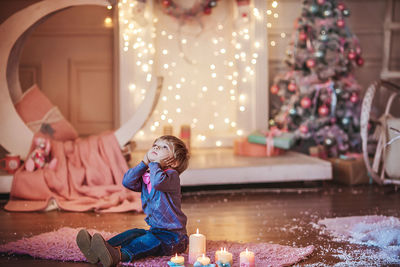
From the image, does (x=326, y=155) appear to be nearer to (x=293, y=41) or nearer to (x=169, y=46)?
(x=293, y=41)

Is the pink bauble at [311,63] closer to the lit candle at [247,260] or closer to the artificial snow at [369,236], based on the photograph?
the artificial snow at [369,236]

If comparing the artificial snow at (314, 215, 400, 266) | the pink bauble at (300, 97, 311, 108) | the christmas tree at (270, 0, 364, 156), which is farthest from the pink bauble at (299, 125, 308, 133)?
the artificial snow at (314, 215, 400, 266)

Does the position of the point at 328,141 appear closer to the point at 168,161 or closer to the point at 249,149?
the point at 249,149

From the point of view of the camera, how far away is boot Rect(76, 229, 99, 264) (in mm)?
2053

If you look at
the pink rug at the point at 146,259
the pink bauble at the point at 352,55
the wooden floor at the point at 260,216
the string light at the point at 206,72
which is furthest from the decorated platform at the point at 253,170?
the pink rug at the point at 146,259

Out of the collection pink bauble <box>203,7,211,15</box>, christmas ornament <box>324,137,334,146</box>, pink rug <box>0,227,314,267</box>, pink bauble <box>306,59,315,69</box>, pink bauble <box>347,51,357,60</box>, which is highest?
pink bauble <box>203,7,211,15</box>

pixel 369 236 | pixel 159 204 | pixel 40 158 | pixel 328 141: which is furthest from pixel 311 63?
pixel 159 204

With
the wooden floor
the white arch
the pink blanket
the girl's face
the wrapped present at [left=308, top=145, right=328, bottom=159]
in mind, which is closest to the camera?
the girl's face

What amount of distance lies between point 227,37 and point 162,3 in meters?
0.66

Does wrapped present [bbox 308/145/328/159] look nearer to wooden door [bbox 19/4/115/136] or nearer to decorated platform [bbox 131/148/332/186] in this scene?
decorated platform [bbox 131/148/332/186]

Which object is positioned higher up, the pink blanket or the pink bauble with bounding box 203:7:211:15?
the pink bauble with bounding box 203:7:211:15

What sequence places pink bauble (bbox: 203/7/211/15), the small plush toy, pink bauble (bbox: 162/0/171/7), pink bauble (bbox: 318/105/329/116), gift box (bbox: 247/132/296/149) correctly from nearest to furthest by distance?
the small plush toy, gift box (bbox: 247/132/296/149), pink bauble (bbox: 318/105/329/116), pink bauble (bbox: 162/0/171/7), pink bauble (bbox: 203/7/211/15)

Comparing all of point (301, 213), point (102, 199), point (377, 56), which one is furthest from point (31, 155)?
point (377, 56)

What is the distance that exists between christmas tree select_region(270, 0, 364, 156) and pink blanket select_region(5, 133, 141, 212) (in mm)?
1584
